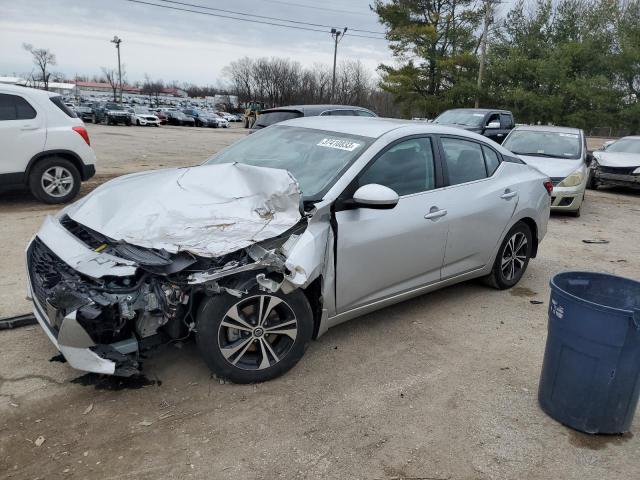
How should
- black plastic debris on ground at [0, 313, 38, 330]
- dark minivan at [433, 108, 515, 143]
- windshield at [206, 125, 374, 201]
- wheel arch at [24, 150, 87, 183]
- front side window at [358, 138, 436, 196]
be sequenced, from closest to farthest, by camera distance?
windshield at [206, 125, 374, 201] < front side window at [358, 138, 436, 196] < black plastic debris on ground at [0, 313, 38, 330] < wheel arch at [24, 150, 87, 183] < dark minivan at [433, 108, 515, 143]

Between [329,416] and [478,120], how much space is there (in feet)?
43.4

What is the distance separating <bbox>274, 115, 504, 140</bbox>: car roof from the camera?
409 centimetres

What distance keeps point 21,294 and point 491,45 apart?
33780 mm

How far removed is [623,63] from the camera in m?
28.0

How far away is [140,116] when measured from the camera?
3647 cm

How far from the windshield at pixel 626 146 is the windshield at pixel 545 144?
3.53 meters

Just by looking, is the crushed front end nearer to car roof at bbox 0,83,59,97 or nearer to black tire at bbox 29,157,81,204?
black tire at bbox 29,157,81,204

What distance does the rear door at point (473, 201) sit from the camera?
4336 millimetres

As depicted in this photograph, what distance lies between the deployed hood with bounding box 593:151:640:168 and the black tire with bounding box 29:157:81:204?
11791 millimetres

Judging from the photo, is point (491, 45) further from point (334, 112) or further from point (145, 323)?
point (145, 323)

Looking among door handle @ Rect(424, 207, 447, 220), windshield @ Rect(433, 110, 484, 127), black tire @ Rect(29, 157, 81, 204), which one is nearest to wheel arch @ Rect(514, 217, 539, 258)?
door handle @ Rect(424, 207, 447, 220)

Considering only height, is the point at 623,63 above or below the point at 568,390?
above

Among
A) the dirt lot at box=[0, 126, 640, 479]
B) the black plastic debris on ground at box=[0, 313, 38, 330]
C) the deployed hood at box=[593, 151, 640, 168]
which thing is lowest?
the dirt lot at box=[0, 126, 640, 479]

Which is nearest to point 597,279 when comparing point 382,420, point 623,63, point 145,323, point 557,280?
point 557,280
